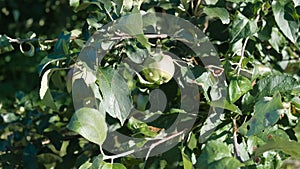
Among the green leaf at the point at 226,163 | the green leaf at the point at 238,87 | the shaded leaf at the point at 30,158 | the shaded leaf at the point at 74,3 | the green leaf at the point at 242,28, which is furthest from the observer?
the shaded leaf at the point at 30,158

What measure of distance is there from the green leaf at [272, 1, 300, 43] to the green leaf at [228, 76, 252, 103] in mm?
190

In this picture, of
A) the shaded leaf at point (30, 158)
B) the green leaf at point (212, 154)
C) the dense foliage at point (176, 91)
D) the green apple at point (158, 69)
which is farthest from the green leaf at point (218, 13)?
the shaded leaf at point (30, 158)

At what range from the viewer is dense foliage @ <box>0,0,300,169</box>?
33.8 inches

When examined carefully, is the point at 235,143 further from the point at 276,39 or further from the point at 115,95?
the point at 276,39

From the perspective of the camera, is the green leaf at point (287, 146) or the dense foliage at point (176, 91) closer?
the green leaf at point (287, 146)

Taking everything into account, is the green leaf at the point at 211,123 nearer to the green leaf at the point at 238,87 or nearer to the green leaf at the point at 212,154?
the green leaf at the point at 238,87

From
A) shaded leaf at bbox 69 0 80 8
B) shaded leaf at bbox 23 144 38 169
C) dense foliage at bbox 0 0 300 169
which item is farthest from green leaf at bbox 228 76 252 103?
shaded leaf at bbox 23 144 38 169

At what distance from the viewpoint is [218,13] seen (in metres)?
1.08

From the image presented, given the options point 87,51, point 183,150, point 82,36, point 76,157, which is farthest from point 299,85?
point 76,157

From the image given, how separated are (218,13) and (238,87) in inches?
7.3

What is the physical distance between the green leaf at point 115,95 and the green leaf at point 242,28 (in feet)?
0.88

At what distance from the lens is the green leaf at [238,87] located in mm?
951

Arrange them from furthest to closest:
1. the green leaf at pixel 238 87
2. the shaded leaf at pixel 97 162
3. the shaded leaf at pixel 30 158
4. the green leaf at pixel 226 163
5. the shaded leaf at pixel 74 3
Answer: the shaded leaf at pixel 30 158, the shaded leaf at pixel 74 3, the green leaf at pixel 238 87, the shaded leaf at pixel 97 162, the green leaf at pixel 226 163

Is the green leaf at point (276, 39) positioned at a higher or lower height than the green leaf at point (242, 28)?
lower
